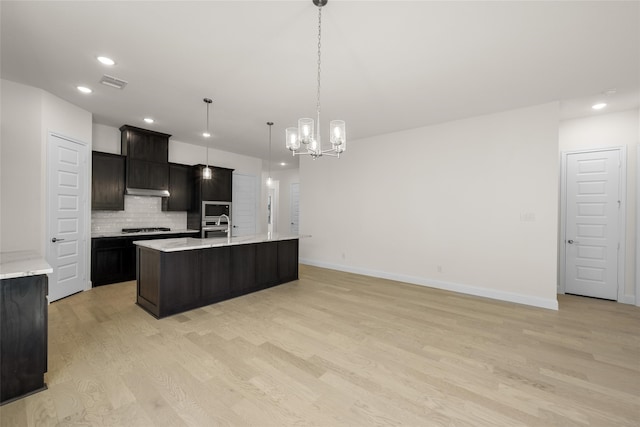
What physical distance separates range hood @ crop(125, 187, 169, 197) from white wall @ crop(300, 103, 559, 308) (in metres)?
3.60

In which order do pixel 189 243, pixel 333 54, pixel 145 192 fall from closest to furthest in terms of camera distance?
pixel 333 54 → pixel 189 243 → pixel 145 192

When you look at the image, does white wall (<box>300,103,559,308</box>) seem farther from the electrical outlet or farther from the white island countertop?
the white island countertop

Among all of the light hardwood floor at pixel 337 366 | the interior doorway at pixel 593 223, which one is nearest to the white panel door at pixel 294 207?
the light hardwood floor at pixel 337 366

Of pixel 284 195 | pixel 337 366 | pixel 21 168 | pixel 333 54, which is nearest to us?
pixel 337 366

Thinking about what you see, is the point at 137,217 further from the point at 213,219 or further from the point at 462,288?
the point at 462,288

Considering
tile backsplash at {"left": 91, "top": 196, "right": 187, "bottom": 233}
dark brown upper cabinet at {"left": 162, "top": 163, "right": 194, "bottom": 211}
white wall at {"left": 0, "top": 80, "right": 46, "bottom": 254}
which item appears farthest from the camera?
dark brown upper cabinet at {"left": 162, "top": 163, "right": 194, "bottom": 211}

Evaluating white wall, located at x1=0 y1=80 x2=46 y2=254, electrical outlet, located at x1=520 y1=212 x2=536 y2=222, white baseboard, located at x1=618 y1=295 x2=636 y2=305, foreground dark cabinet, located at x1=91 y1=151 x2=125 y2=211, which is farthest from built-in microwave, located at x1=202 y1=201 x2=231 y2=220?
white baseboard, located at x1=618 y1=295 x2=636 y2=305

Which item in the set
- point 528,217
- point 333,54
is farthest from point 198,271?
point 528,217

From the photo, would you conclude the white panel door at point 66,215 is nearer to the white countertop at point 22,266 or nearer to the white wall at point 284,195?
the white countertop at point 22,266

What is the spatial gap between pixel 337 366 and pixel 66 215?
4.59 meters

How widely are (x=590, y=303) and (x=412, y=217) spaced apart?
9.73ft

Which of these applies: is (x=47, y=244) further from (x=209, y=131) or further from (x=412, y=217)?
(x=412, y=217)

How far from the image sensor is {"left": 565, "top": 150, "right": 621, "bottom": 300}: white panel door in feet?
14.2

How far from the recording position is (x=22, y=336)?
1.93m
